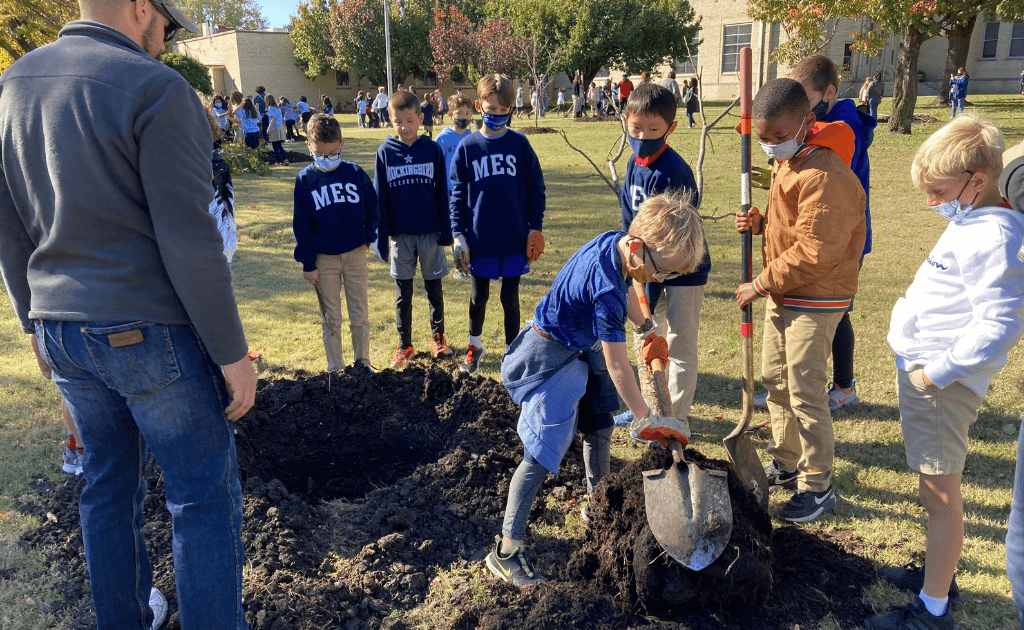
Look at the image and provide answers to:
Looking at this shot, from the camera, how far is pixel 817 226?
128 inches

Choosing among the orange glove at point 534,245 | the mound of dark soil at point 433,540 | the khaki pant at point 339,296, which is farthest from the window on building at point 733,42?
the mound of dark soil at point 433,540

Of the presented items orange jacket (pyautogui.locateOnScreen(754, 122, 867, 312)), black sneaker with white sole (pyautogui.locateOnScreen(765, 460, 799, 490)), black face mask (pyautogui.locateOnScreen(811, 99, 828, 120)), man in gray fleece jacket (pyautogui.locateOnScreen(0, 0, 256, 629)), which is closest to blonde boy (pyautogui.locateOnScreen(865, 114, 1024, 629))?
orange jacket (pyautogui.locateOnScreen(754, 122, 867, 312))

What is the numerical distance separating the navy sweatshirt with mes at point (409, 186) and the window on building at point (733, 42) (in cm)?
3650

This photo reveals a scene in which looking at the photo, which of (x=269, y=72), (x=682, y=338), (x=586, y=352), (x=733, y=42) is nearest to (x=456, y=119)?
(x=682, y=338)

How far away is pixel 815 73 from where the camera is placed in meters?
4.05

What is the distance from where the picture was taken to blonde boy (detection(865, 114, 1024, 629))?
231 cm

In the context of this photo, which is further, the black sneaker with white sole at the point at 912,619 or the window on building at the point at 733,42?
the window on building at the point at 733,42

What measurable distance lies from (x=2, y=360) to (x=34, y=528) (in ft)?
10.3

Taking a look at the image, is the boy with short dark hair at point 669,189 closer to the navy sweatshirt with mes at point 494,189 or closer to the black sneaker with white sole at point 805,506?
the black sneaker with white sole at point 805,506

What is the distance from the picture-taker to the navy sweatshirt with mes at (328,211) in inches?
196

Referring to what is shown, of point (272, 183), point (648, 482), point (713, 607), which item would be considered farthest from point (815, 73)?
point (272, 183)

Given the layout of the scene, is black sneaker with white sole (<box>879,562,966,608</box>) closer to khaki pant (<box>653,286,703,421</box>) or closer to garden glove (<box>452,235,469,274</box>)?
khaki pant (<box>653,286,703,421</box>)

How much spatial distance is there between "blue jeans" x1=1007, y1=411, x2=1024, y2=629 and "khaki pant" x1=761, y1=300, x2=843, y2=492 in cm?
152

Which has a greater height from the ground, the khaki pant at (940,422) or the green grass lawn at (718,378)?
the khaki pant at (940,422)
